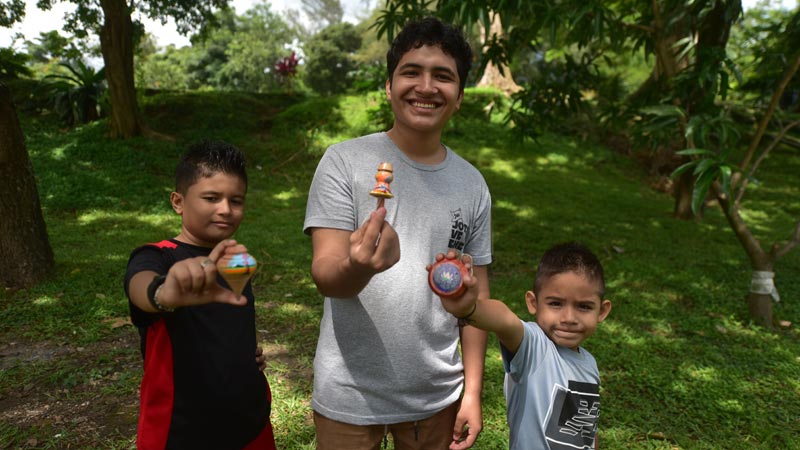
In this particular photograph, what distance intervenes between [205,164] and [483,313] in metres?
1.06

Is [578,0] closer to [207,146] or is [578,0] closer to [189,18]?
[207,146]

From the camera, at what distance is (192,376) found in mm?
1692

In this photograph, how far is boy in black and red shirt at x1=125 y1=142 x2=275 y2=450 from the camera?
5.46ft

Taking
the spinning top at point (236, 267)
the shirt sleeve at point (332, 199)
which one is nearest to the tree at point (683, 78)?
the shirt sleeve at point (332, 199)

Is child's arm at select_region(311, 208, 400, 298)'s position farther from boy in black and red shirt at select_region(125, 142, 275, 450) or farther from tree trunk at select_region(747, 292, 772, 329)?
tree trunk at select_region(747, 292, 772, 329)

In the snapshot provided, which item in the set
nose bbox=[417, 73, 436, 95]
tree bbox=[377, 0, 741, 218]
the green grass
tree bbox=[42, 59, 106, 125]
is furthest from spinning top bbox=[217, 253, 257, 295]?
tree bbox=[42, 59, 106, 125]

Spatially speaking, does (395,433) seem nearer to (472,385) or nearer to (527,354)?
(472,385)

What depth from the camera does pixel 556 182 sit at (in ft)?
35.0

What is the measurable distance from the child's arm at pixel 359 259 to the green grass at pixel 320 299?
6.57 feet

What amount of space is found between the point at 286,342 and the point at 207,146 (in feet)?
8.80

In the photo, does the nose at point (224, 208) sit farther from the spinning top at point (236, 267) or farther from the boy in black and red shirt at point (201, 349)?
the spinning top at point (236, 267)

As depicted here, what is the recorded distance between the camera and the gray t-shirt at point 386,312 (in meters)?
1.55

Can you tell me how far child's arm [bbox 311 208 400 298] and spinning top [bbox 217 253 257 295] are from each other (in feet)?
0.67

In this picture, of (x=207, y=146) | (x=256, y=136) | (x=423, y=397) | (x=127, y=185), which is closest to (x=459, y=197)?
(x=423, y=397)
